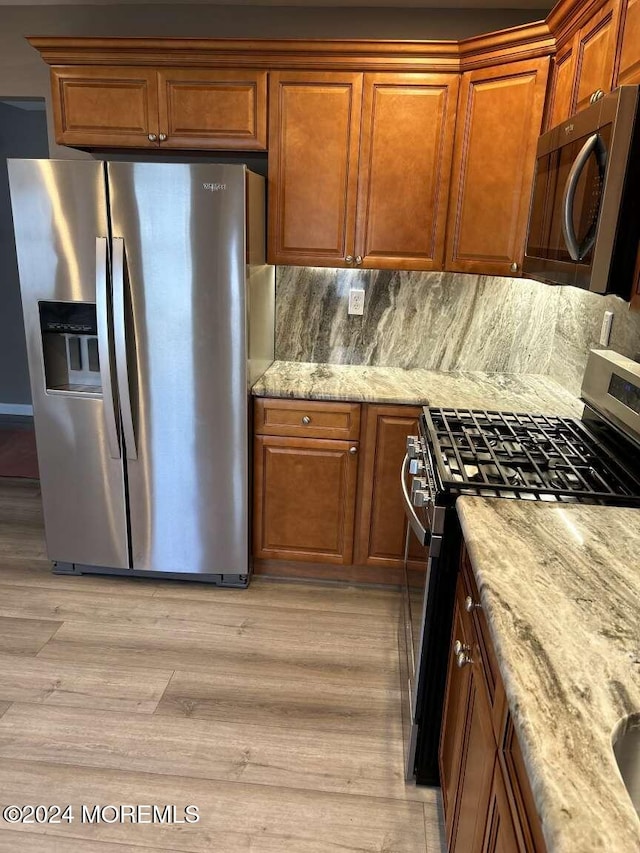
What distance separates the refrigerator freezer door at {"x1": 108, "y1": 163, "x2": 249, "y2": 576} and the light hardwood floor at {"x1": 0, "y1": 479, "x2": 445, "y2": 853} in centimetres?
30

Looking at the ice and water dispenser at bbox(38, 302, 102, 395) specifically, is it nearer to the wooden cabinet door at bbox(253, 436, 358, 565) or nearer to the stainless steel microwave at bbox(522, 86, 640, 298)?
the wooden cabinet door at bbox(253, 436, 358, 565)

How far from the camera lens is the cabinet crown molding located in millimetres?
2529

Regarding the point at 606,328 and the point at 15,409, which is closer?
the point at 606,328

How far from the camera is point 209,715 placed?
209 cm

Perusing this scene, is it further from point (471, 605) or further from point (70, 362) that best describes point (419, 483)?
point (70, 362)

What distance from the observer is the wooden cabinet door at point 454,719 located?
4.64 ft

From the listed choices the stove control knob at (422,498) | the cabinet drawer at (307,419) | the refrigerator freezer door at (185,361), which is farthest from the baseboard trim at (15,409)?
the stove control knob at (422,498)

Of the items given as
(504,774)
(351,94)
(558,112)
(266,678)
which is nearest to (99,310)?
(351,94)

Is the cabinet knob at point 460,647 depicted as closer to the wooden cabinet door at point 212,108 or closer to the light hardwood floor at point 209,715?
the light hardwood floor at point 209,715

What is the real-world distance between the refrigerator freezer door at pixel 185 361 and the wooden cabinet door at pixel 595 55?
122cm

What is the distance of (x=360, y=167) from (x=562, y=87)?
0.84m

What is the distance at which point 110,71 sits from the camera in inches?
104

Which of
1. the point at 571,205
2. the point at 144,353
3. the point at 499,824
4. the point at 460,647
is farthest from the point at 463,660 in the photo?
the point at 144,353

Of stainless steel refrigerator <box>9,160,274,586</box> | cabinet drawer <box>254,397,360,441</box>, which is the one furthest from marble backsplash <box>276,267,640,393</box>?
cabinet drawer <box>254,397,360,441</box>
